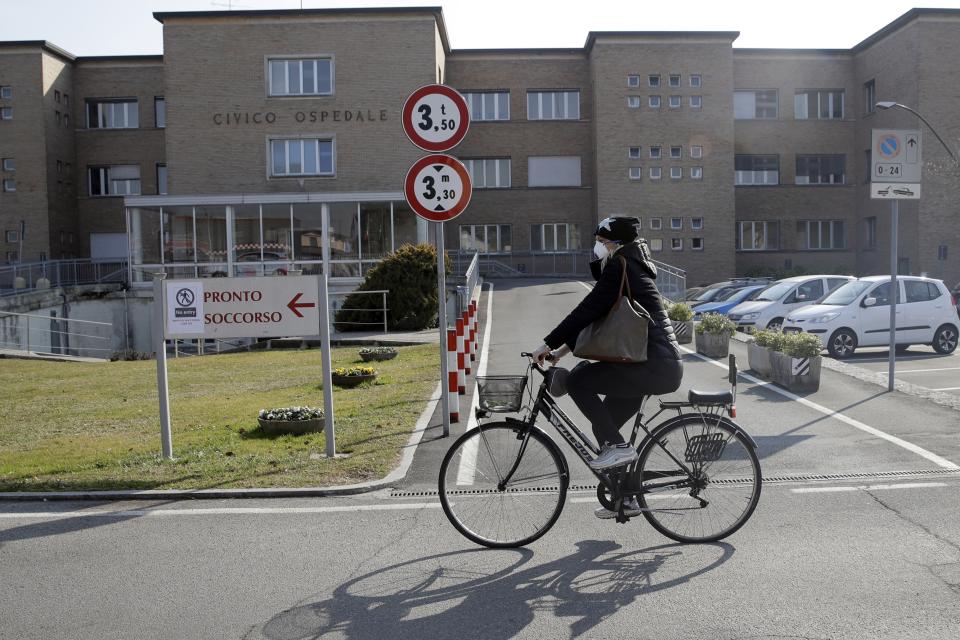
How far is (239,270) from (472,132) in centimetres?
1647

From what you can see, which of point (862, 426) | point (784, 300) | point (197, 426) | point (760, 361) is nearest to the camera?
point (862, 426)

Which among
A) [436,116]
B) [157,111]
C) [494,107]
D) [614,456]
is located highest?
[157,111]

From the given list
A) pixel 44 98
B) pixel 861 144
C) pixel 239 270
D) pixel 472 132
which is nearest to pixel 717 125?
pixel 861 144

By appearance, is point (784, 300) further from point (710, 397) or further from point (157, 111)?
point (157, 111)

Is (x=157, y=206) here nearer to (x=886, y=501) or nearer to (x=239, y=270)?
(x=239, y=270)

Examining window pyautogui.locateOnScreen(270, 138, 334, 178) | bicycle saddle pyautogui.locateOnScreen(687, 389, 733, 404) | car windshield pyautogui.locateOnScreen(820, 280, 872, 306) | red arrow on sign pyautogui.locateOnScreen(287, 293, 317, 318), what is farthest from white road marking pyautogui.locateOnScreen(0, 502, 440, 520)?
window pyautogui.locateOnScreen(270, 138, 334, 178)

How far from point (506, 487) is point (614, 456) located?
679mm

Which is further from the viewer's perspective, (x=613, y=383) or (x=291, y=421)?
(x=291, y=421)

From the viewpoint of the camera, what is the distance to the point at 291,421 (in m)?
9.23

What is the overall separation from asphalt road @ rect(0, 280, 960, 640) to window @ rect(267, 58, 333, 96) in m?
30.6

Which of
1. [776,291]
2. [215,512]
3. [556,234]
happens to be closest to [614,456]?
[215,512]

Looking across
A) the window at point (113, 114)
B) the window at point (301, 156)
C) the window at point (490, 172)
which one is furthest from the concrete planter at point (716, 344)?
the window at point (113, 114)

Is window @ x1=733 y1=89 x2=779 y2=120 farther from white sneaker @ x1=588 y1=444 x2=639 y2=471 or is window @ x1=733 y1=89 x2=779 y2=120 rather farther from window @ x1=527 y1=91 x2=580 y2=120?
white sneaker @ x1=588 y1=444 x2=639 y2=471

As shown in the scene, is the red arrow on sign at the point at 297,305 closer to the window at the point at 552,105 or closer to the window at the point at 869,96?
the window at the point at 552,105
